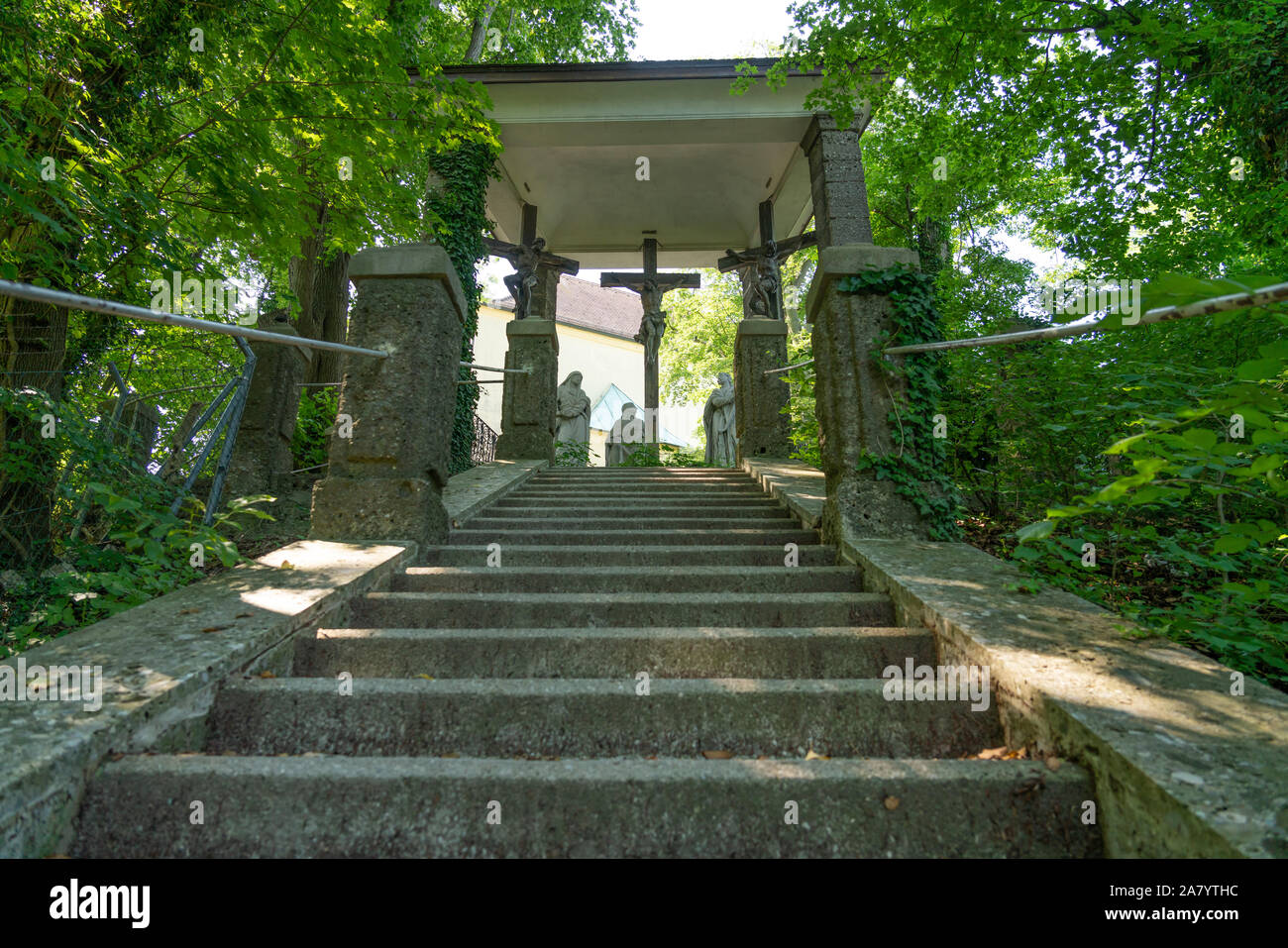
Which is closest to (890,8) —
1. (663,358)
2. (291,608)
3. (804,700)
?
(804,700)

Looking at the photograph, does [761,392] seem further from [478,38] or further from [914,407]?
[478,38]

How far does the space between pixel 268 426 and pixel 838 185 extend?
24.3ft

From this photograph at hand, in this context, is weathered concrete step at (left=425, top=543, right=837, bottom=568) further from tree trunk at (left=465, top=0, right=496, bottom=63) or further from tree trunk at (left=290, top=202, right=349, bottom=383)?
tree trunk at (left=465, top=0, right=496, bottom=63)

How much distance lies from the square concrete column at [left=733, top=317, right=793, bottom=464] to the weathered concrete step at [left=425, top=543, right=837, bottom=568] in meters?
3.38

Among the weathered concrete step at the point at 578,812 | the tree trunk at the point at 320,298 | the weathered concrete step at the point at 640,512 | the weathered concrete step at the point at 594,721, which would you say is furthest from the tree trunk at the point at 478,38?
the weathered concrete step at the point at 578,812

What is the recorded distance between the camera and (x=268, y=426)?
6.12 metres

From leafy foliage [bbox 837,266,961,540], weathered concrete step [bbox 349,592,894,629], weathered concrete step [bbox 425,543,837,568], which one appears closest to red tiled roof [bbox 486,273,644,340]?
leafy foliage [bbox 837,266,961,540]

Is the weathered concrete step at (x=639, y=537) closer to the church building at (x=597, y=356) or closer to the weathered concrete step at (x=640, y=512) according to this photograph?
the weathered concrete step at (x=640, y=512)

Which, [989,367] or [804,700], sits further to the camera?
[989,367]

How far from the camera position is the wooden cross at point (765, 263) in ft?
33.8

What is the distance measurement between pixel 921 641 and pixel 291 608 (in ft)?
7.66

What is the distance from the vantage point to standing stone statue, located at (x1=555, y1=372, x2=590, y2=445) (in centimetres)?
1154

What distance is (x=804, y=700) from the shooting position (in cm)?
189
